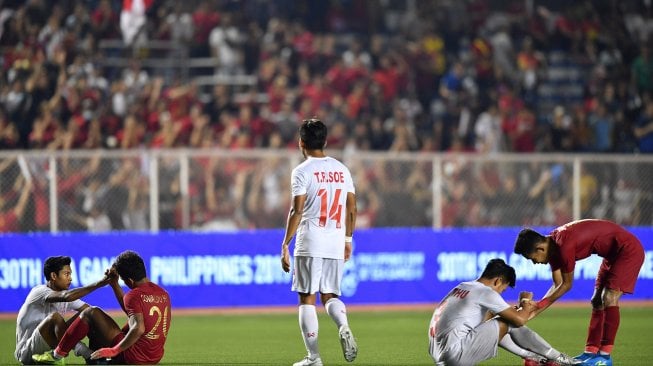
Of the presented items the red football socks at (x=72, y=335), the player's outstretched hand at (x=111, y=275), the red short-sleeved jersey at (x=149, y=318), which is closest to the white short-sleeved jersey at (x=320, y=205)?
the red short-sleeved jersey at (x=149, y=318)

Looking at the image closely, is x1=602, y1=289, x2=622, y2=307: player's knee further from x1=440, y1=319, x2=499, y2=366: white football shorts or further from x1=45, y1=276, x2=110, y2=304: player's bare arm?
x1=45, y1=276, x2=110, y2=304: player's bare arm

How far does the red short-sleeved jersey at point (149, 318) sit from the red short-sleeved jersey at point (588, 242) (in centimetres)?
327

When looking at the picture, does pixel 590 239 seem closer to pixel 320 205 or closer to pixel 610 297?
pixel 610 297

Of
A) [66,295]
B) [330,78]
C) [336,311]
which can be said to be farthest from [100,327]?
[330,78]

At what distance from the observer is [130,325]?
10.0 m

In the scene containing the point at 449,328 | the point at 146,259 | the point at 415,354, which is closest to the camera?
the point at 449,328

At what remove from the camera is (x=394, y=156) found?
1902 centimetres

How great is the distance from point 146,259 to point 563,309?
6.29 metres

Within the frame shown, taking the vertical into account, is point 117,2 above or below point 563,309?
above

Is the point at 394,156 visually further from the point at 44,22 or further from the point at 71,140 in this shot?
the point at 44,22

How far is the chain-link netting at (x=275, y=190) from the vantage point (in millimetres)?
17938

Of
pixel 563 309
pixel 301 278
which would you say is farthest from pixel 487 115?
pixel 301 278

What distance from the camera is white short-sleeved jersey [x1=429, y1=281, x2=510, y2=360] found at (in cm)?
946

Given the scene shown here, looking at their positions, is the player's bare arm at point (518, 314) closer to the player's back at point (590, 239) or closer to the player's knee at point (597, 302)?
the player's back at point (590, 239)
